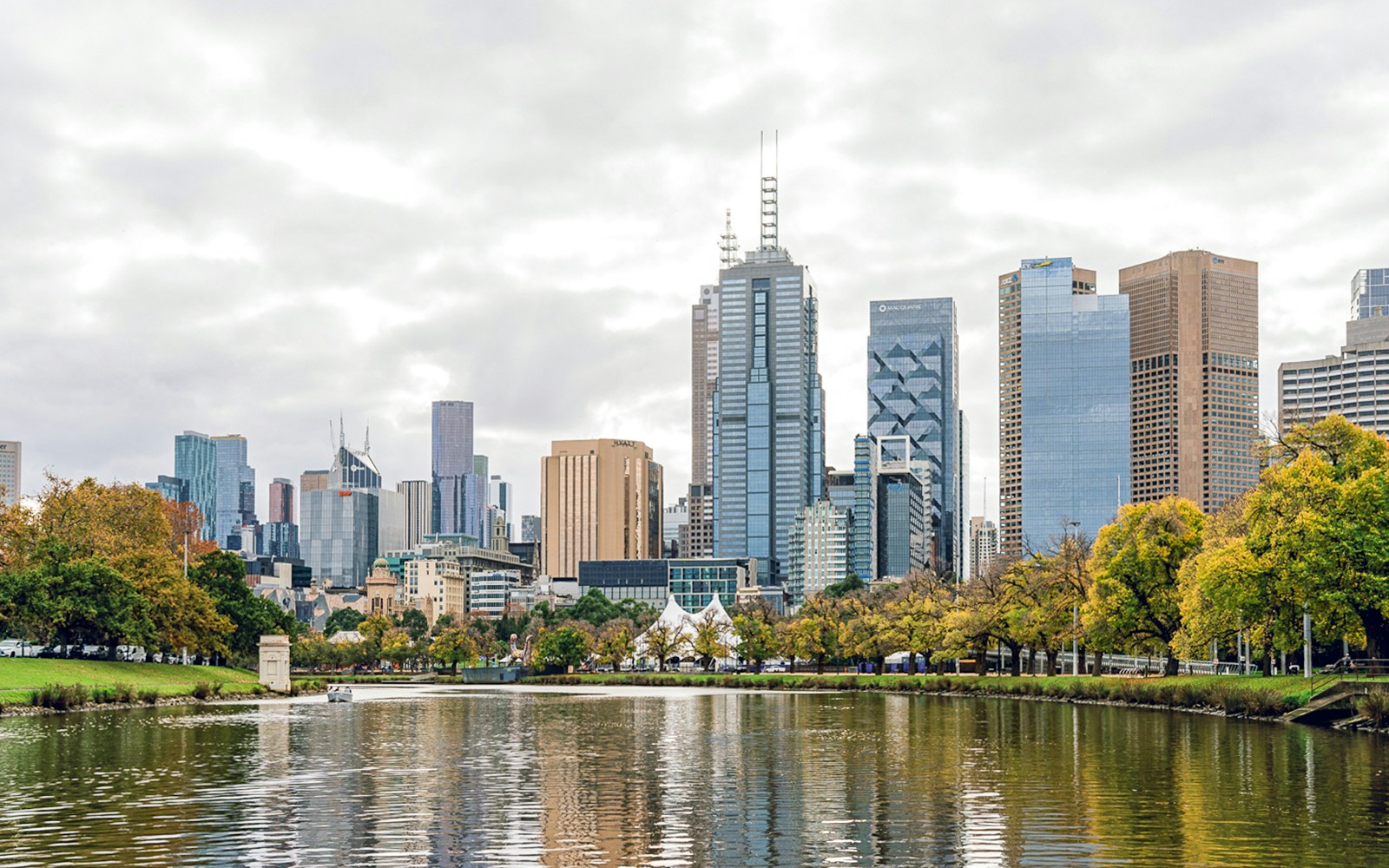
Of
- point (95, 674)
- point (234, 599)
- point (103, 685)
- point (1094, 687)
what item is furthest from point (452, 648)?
point (1094, 687)

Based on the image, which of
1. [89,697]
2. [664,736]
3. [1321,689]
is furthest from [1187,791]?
[89,697]

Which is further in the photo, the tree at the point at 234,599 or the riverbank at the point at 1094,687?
the tree at the point at 234,599

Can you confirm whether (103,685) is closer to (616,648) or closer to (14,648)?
(14,648)

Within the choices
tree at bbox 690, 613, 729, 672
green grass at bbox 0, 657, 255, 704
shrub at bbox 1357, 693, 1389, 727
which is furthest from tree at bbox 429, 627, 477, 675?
shrub at bbox 1357, 693, 1389, 727

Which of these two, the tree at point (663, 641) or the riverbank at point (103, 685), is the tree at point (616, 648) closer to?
the tree at point (663, 641)

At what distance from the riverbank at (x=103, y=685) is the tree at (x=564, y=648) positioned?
58969 mm

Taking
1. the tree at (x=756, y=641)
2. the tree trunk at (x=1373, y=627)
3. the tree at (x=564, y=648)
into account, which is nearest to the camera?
the tree trunk at (x=1373, y=627)

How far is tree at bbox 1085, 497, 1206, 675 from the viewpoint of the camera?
91750 millimetres

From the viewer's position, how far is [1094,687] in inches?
3583

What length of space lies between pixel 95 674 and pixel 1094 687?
6998 centimetres

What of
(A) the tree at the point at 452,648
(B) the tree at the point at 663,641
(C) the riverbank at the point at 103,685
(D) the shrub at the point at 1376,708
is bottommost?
(A) the tree at the point at 452,648

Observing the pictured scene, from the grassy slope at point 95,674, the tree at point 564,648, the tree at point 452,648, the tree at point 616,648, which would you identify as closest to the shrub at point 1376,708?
the grassy slope at point 95,674

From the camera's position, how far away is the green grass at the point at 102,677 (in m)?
86.6

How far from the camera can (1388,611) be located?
225ft
